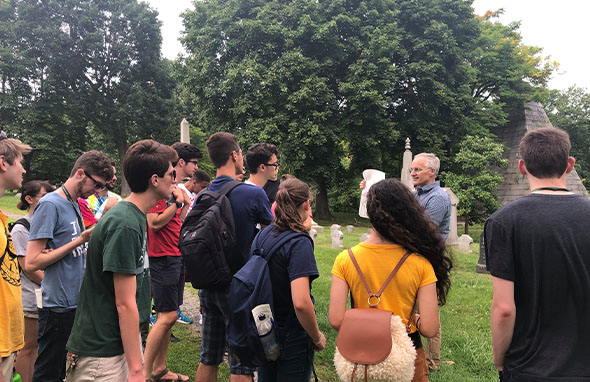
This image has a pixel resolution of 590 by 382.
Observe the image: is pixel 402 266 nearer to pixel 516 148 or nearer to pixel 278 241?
pixel 278 241

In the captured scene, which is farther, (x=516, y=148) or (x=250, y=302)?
(x=516, y=148)

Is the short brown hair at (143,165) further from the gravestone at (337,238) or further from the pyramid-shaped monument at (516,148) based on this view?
the pyramid-shaped monument at (516,148)

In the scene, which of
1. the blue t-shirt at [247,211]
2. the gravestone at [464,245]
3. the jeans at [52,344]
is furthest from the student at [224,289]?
the gravestone at [464,245]

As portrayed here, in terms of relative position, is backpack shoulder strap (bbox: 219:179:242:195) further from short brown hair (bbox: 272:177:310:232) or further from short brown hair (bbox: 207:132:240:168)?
short brown hair (bbox: 272:177:310:232)

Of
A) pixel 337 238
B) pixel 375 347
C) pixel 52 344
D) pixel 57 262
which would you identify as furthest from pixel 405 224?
pixel 337 238

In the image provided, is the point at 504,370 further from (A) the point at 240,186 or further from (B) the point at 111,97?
(B) the point at 111,97

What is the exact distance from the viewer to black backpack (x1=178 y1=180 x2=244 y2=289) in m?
2.83

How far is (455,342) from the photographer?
5.21 metres

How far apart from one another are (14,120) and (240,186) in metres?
33.3

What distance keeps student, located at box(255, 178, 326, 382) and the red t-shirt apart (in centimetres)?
189

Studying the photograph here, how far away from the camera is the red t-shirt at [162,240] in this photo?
411 centimetres

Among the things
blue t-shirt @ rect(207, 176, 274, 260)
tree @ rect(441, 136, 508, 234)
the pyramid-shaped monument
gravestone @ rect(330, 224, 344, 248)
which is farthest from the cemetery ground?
the pyramid-shaped monument

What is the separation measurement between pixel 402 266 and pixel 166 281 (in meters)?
2.82

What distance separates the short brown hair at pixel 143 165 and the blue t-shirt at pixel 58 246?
3.36ft
